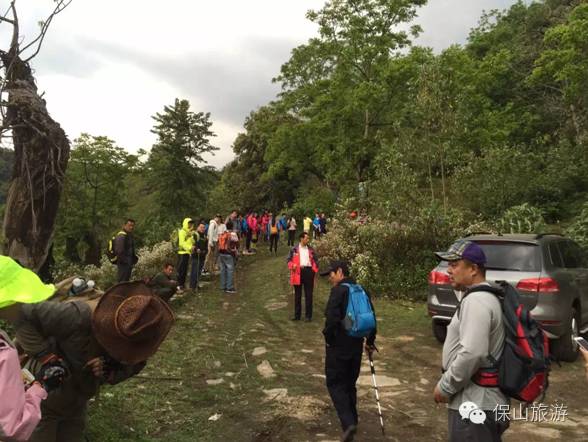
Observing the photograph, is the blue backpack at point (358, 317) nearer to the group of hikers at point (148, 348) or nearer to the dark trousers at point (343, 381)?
the dark trousers at point (343, 381)

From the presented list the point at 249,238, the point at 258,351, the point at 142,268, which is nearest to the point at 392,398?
the point at 258,351

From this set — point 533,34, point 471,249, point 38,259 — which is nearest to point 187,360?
point 38,259

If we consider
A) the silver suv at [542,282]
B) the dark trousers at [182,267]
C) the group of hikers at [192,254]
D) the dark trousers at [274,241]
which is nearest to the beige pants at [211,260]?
the group of hikers at [192,254]

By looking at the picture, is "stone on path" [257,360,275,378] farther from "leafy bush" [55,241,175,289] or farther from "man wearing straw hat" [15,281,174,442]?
"leafy bush" [55,241,175,289]

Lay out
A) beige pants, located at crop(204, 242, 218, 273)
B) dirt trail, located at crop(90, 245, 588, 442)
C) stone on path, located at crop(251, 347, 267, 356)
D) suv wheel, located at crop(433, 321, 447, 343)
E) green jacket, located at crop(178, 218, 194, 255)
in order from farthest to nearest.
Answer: beige pants, located at crop(204, 242, 218, 273) < green jacket, located at crop(178, 218, 194, 255) < suv wheel, located at crop(433, 321, 447, 343) < stone on path, located at crop(251, 347, 267, 356) < dirt trail, located at crop(90, 245, 588, 442)

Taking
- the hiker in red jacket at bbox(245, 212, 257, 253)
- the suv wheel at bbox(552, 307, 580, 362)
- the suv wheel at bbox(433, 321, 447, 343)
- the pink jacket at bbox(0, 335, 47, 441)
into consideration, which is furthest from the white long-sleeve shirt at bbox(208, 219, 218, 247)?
the pink jacket at bbox(0, 335, 47, 441)

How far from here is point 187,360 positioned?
7.28 meters

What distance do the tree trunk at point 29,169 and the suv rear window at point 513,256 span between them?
606 cm

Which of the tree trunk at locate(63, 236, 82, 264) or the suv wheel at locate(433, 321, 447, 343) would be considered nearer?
the suv wheel at locate(433, 321, 447, 343)

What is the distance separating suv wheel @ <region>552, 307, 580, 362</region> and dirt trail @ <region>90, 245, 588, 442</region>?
163 mm

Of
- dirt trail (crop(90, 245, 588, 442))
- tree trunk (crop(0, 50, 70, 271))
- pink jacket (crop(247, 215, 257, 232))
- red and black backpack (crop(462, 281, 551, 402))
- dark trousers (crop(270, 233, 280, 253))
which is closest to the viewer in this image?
red and black backpack (crop(462, 281, 551, 402))

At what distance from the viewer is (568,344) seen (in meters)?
7.19

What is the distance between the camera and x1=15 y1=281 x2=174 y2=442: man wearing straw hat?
9.19 ft

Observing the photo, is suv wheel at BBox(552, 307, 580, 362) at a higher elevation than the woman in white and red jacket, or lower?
lower
